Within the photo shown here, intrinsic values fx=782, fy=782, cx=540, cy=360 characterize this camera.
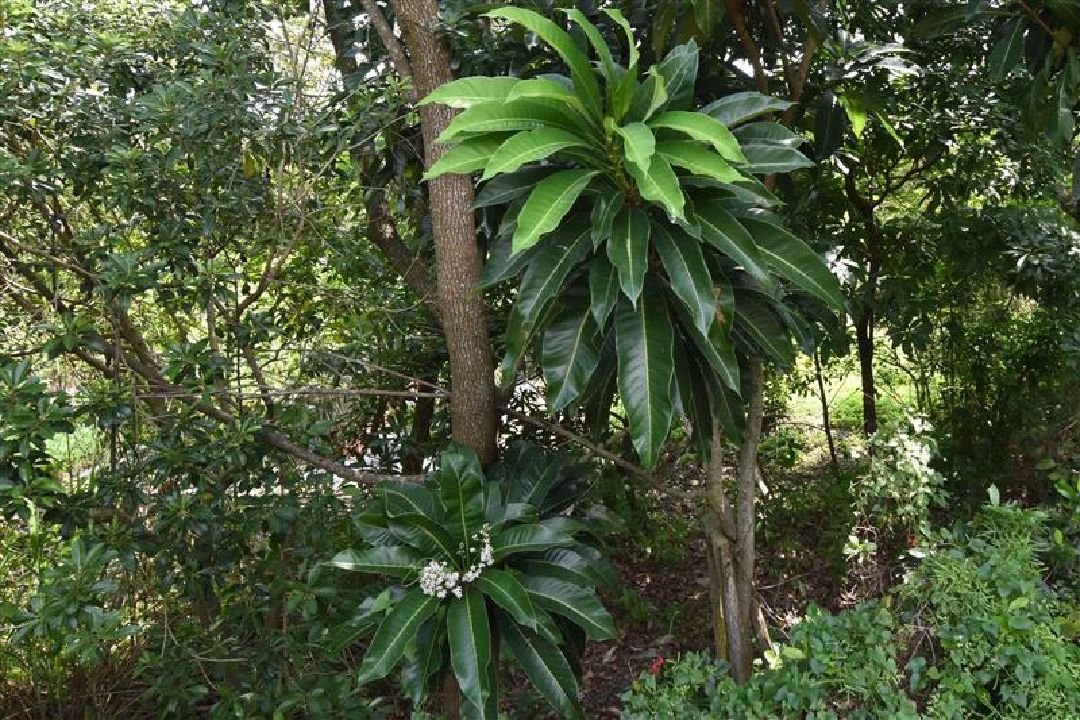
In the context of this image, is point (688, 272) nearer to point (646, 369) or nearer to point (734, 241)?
point (734, 241)

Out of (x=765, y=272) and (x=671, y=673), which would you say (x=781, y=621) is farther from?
(x=765, y=272)

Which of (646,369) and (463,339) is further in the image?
(463,339)

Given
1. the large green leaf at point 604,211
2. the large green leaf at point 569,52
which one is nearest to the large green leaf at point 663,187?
the large green leaf at point 604,211

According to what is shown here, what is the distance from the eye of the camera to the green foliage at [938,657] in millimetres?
1800

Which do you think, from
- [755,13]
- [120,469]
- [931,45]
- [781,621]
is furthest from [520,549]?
[931,45]

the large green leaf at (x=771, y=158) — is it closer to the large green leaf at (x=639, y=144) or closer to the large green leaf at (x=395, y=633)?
the large green leaf at (x=639, y=144)

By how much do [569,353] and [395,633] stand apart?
35.0 inches

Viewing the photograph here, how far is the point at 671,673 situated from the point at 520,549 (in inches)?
23.7

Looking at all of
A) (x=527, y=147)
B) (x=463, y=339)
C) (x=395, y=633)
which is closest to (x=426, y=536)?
(x=395, y=633)

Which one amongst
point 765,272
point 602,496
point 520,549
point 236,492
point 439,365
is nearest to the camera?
point 765,272

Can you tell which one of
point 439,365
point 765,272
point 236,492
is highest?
point 765,272

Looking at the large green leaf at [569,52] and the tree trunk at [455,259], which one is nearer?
the large green leaf at [569,52]

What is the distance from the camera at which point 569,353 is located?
2051 millimetres

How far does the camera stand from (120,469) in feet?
7.73
